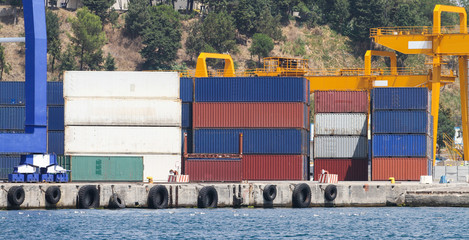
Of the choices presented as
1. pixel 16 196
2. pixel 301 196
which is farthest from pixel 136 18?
pixel 16 196

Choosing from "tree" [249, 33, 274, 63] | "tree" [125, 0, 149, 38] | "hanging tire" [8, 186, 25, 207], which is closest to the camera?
"hanging tire" [8, 186, 25, 207]

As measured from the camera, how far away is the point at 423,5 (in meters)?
198

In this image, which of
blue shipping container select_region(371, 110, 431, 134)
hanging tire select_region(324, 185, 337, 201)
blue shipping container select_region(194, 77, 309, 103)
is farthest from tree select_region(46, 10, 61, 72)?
hanging tire select_region(324, 185, 337, 201)

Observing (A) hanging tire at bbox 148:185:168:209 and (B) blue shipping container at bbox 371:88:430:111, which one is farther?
(B) blue shipping container at bbox 371:88:430:111

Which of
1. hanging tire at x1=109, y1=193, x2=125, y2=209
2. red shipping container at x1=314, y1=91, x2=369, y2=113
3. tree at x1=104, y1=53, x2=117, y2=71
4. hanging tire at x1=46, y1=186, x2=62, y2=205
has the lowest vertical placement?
hanging tire at x1=109, y1=193, x2=125, y2=209

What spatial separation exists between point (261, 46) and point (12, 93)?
9141 cm

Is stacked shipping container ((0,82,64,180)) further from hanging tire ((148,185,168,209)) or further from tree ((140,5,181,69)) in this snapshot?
tree ((140,5,181,69))

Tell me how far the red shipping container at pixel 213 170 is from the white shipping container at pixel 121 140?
64.7 inches

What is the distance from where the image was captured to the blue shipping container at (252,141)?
247 feet

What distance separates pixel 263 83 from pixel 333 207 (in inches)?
432

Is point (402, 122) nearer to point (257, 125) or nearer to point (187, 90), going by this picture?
point (257, 125)

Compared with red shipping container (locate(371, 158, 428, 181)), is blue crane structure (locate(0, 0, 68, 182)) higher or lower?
higher

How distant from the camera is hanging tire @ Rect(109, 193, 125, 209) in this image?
66.8 m

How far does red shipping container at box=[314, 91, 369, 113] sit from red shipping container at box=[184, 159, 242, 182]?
950 cm
